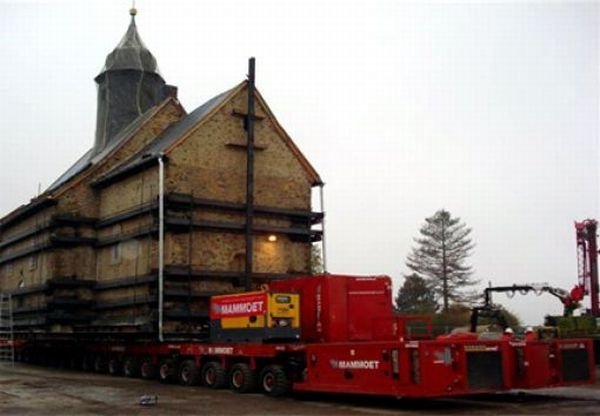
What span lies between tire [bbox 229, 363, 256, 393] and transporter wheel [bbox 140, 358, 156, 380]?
503 cm

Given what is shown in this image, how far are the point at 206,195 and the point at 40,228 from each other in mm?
8069

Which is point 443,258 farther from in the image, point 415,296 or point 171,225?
point 171,225

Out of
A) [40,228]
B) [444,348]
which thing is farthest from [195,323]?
[444,348]

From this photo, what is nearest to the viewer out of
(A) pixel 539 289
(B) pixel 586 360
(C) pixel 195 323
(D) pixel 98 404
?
(D) pixel 98 404

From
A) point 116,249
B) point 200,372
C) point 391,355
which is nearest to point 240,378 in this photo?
point 200,372

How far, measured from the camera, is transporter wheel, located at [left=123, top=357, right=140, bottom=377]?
23.0 m

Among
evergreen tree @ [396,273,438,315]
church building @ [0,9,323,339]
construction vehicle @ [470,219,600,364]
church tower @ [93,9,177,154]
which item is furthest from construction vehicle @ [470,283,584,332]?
evergreen tree @ [396,273,438,315]

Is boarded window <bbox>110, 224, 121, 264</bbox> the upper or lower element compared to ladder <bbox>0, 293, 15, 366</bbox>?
upper

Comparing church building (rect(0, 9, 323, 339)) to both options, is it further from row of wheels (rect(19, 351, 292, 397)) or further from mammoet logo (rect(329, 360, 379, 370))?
mammoet logo (rect(329, 360, 379, 370))

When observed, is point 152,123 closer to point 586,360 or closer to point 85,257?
point 85,257

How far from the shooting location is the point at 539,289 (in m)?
24.7

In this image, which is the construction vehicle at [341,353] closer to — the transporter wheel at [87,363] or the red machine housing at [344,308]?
the red machine housing at [344,308]

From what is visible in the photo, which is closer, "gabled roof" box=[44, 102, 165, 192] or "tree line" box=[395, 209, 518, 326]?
"gabled roof" box=[44, 102, 165, 192]

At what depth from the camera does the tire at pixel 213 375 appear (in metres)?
18.2
